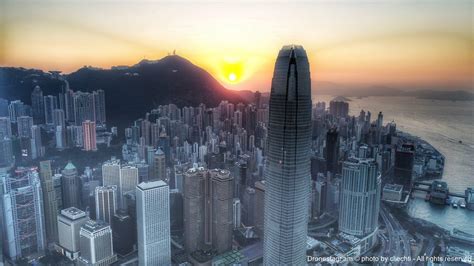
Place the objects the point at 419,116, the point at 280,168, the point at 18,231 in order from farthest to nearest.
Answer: the point at 18,231, the point at 419,116, the point at 280,168

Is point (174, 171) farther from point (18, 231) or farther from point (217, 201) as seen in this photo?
point (18, 231)

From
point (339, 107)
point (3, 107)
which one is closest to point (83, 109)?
point (3, 107)

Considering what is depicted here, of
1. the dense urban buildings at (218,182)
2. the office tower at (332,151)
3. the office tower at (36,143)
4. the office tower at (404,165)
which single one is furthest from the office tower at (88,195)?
the office tower at (404,165)

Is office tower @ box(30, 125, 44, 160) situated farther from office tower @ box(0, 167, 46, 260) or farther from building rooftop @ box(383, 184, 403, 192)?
building rooftop @ box(383, 184, 403, 192)

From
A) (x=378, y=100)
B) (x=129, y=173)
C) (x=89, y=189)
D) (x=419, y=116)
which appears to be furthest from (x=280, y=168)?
(x=89, y=189)

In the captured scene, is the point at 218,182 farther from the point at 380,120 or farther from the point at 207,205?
the point at 380,120
